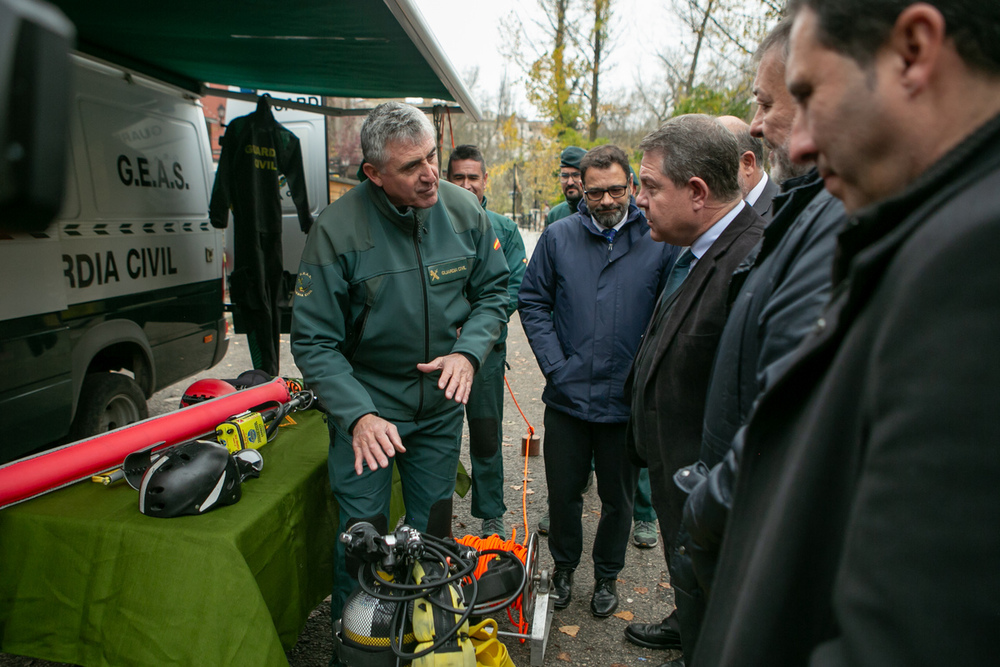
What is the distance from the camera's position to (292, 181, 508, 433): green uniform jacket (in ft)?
8.04

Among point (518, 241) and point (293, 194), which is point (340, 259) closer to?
point (518, 241)

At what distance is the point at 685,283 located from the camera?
2.24 m

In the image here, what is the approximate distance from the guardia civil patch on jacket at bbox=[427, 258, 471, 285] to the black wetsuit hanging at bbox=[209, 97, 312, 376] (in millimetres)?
3256

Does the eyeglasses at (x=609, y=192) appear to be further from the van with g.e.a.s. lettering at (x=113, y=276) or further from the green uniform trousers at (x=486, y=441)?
the van with g.e.a.s. lettering at (x=113, y=276)

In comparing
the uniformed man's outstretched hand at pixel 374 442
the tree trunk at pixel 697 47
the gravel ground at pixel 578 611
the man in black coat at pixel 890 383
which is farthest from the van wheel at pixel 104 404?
the tree trunk at pixel 697 47

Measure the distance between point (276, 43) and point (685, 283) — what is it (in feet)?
10.7

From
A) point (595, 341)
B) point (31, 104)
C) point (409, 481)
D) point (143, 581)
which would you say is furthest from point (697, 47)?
point (31, 104)

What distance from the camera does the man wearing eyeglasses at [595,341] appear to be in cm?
304

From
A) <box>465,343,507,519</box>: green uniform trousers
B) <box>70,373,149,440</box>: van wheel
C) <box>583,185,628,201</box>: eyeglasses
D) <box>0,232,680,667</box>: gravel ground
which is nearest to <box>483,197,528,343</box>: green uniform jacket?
<box>465,343,507,519</box>: green uniform trousers

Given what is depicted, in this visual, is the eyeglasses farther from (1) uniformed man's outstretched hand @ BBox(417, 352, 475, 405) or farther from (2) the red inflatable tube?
(2) the red inflatable tube

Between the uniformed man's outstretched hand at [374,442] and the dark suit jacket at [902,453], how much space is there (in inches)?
64.5

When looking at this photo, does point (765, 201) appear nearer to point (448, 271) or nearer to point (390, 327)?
point (448, 271)

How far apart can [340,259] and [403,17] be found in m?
1.40

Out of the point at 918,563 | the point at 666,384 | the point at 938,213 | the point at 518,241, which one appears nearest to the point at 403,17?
the point at 518,241
